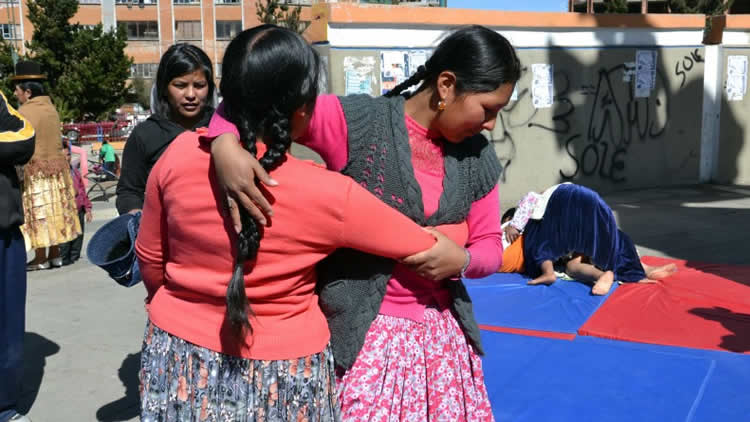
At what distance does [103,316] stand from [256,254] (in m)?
4.53

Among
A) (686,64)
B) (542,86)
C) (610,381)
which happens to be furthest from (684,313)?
(686,64)

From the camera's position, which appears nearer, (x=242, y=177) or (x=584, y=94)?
(x=242, y=177)

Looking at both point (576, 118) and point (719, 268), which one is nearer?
point (719, 268)

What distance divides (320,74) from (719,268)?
18.8 ft

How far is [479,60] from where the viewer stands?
1.96m

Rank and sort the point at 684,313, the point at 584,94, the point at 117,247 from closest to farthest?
the point at 117,247, the point at 684,313, the point at 584,94

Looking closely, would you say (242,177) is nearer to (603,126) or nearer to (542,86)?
(542,86)

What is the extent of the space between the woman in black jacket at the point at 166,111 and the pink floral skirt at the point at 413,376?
1.45 meters

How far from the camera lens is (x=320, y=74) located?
1.76 meters

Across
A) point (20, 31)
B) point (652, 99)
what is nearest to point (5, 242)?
point (652, 99)

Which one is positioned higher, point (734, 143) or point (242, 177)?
point (242, 177)

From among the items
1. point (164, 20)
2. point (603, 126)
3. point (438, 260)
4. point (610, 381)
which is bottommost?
point (610, 381)

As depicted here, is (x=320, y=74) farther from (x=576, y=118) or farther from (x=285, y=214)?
(x=576, y=118)

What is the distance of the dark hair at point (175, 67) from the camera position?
9.95ft
